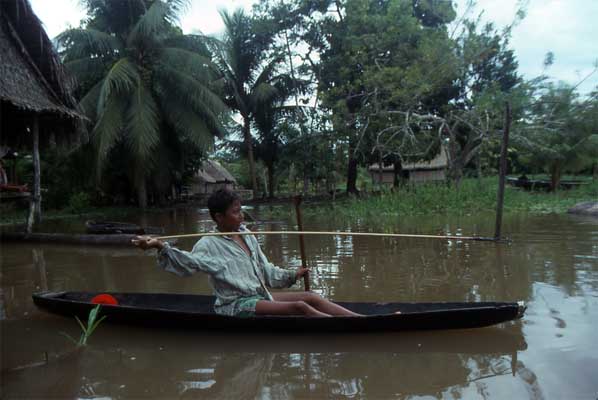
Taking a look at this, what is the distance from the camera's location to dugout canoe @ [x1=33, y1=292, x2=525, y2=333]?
2.95 m

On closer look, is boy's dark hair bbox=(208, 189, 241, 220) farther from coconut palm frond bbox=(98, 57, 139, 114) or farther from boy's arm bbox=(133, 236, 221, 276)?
coconut palm frond bbox=(98, 57, 139, 114)

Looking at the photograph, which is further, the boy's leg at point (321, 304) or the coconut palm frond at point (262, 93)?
the coconut palm frond at point (262, 93)

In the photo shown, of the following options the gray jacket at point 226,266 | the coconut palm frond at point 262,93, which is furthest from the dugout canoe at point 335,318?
the coconut palm frond at point 262,93

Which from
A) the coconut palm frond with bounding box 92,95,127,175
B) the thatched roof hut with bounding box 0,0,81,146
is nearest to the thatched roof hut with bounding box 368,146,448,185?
the coconut palm frond with bounding box 92,95,127,175

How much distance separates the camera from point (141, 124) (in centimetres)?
1295

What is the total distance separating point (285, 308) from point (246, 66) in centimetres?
1644

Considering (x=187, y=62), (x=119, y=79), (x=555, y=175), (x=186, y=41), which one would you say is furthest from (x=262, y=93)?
(x=555, y=175)

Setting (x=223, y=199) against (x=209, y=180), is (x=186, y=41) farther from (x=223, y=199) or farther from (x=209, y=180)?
(x=223, y=199)

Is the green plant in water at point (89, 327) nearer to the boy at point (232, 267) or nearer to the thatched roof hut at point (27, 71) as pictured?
the boy at point (232, 267)

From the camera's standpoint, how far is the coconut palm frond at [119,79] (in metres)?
11.9

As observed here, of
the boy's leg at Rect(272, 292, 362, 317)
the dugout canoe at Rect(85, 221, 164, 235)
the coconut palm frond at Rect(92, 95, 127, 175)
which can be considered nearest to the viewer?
the boy's leg at Rect(272, 292, 362, 317)

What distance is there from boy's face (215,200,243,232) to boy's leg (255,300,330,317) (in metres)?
0.55

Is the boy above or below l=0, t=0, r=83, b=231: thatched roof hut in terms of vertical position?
below

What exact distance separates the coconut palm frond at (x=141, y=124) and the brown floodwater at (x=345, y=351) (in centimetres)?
799
